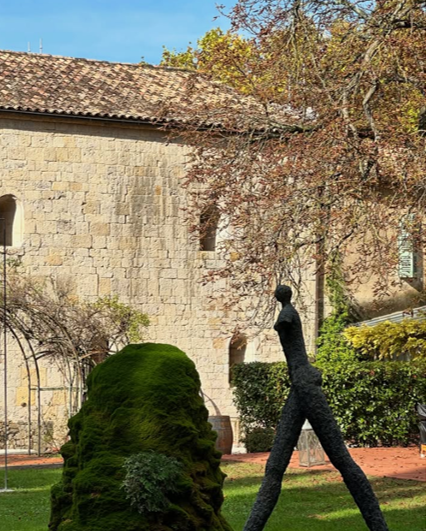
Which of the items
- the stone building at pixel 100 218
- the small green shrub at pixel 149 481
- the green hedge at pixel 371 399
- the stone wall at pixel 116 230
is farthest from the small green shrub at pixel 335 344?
the small green shrub at pixel 149 481

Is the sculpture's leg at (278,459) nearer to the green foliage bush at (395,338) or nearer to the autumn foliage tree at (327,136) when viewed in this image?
the autumn foliage tree at (327,136)

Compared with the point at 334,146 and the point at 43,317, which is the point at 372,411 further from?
the point at 334,146

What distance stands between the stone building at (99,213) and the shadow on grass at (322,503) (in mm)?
7762

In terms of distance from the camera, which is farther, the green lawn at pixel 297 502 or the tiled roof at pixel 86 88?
the tiled roof at pixel 86 88

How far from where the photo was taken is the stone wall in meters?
23.0

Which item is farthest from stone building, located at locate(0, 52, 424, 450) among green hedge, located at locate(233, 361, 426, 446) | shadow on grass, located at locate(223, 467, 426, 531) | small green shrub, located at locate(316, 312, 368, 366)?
shadow on grass, located at locate(223, 467, 426, 531)

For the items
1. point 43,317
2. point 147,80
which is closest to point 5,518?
point 43,317

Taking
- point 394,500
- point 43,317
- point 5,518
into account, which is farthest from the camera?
point 43,317

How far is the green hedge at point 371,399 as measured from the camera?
21188mm

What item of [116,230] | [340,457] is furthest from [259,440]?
[340,457]

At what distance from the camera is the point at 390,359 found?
23.8m

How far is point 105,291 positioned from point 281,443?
1621cm

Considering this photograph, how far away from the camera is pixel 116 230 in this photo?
23.7 meters

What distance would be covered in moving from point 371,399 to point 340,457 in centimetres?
1412
